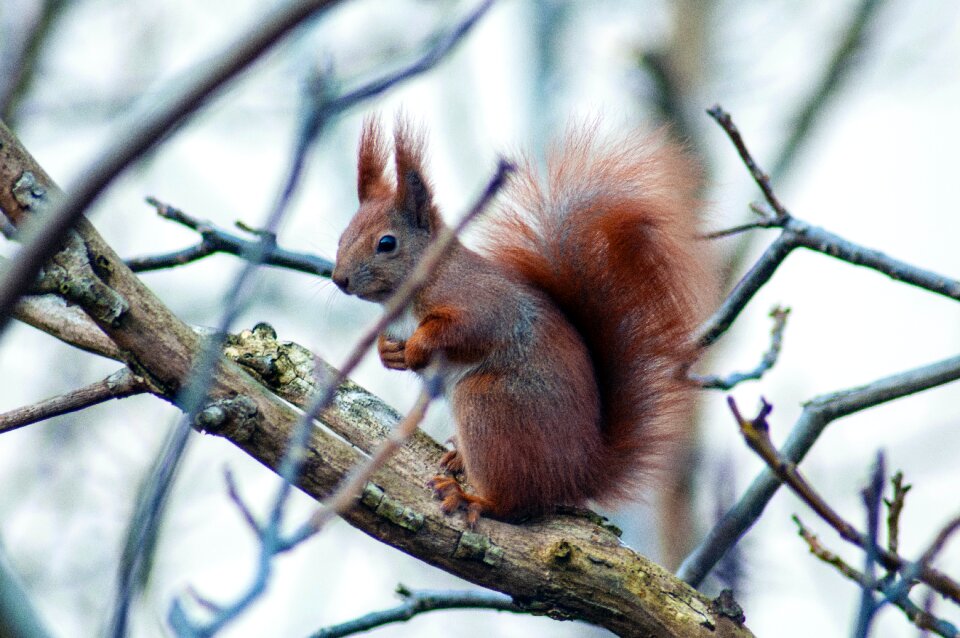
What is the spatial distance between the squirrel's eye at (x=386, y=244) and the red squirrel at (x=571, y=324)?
0.07 metres

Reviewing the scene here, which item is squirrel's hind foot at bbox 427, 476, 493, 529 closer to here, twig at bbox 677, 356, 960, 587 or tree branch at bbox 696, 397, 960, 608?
twig at bbox 677, 356, 960, 587

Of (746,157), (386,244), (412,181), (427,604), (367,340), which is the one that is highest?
(412,181)

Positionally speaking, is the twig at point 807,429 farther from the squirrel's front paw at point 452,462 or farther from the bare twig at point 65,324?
the bare twig at point 65,324

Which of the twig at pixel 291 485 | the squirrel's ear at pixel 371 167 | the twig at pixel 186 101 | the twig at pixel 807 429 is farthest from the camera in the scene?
the squirrel's ear at pixel 371 167

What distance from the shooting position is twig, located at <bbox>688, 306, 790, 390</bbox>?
2508 millimetres

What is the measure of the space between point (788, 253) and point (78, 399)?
1414mm

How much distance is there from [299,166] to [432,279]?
6.34 ft

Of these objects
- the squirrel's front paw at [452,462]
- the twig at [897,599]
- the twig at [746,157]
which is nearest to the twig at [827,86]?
the twig at [746,157]

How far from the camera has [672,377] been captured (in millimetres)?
2422

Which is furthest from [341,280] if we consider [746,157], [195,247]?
[746,157]

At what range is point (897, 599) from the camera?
4.08ft

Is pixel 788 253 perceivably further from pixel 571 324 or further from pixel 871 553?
pixel 871 553

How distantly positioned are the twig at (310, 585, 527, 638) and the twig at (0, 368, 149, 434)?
2.00 ft

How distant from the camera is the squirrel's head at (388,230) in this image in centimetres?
268
